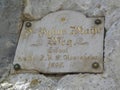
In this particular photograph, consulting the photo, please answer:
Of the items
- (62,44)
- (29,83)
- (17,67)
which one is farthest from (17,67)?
(62,44)

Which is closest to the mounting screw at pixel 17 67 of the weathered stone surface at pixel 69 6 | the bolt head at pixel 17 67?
the bolt head at pixel 17 67

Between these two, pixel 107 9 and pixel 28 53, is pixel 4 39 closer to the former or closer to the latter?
pixel 28 53

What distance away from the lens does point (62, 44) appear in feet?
7.27

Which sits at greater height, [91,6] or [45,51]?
[91,6]

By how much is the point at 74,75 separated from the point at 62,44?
193 mm

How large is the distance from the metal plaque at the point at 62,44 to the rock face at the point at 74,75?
3cm

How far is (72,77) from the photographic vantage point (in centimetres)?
210

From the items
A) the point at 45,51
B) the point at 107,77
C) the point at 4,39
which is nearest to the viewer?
the point at 107,77

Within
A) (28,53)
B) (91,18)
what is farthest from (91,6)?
(28,53)

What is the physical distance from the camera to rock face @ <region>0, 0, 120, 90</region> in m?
2.06

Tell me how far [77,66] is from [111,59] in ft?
0.55

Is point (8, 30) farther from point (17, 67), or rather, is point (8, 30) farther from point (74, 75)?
point (74, 75)

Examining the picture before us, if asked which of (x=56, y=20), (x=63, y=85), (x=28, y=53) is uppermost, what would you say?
(x=56, y=20)

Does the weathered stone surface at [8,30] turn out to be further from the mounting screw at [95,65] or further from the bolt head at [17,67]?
the mounting screw at [95,65]
